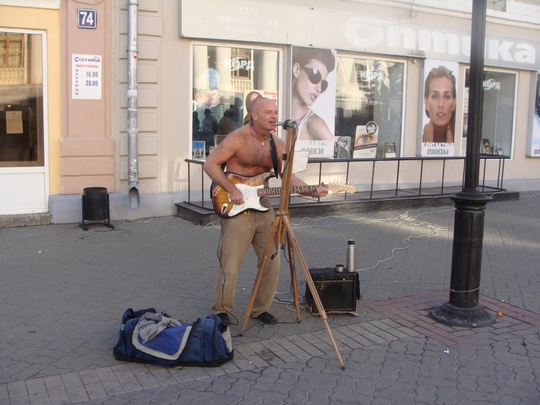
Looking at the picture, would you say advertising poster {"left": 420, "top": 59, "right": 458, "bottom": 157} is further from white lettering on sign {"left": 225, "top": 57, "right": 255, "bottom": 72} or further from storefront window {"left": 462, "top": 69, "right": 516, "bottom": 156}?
white lettering on sign {"left": 225, "top": 57, "right": 255, "bottom": 72}

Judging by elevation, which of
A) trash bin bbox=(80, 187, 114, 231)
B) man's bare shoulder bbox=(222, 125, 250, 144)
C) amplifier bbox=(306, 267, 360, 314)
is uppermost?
man's bare shoulder bbox=(222, 125, 250, 144)

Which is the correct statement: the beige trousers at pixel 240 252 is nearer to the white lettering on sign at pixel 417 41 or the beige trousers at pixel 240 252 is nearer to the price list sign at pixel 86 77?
the price list sign at pixel 86 77

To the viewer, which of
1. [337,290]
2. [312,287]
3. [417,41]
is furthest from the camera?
[417,41]

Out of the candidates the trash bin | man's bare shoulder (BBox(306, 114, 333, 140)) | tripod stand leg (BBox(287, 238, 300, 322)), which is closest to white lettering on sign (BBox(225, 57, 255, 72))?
man's bare shoulder (BBox(306, 114, 333, 140))

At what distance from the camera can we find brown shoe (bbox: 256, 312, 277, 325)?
212 inches

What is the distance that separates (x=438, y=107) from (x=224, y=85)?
4683 millimetres

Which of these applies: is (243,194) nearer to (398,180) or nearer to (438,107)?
(398,180)

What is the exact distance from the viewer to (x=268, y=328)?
532cm

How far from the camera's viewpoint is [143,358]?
14.7 ft

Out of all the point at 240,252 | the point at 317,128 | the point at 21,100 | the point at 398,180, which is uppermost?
the point at 21,100

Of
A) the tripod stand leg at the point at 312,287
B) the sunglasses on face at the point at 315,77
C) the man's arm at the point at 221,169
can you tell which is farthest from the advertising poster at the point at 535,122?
the man's arm at the point at 221,169

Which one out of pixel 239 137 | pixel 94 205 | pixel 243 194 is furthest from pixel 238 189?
pixel 94 205

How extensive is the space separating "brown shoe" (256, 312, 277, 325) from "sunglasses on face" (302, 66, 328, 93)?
681 centimetres

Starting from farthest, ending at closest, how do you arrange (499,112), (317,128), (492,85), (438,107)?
1. (499,112)
2. (492,85)
3. (438,107)
4. (317,128)
